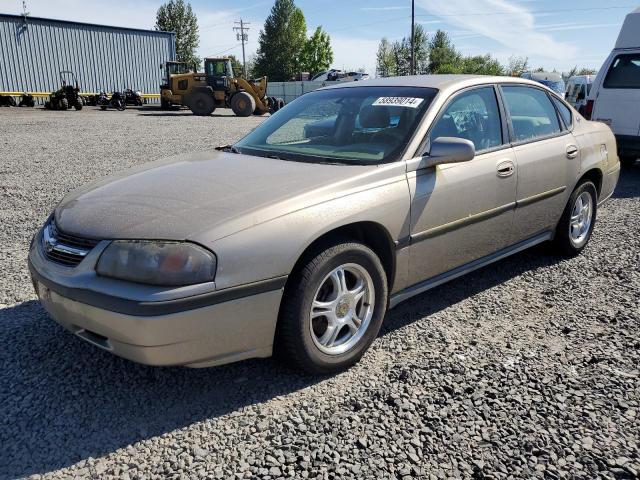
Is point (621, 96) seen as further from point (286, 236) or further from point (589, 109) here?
point (286, 236)

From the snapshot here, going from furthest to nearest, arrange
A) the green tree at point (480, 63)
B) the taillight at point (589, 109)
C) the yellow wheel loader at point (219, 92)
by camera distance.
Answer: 1. the green tree at point (480, 63)
2. the yellow wheel loader at point (219, 92)
3. the taillight at point (589, 109)

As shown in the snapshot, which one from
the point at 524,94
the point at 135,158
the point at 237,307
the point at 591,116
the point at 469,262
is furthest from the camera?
the point at 135,158

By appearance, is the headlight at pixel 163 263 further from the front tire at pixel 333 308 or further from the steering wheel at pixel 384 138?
the steering wheel at pixel 384 138

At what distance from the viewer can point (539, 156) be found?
4.05m

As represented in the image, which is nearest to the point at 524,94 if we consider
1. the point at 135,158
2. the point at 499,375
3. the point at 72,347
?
the point at 499,375

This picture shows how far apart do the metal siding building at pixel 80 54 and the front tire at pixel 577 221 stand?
36336mm

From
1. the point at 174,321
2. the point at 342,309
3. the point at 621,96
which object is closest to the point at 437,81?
the point at 342,309

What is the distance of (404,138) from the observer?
10.7 feet

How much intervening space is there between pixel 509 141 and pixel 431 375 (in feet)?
6.24

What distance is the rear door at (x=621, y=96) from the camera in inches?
337

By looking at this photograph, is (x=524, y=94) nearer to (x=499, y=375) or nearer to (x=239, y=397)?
(x=499, y=375)

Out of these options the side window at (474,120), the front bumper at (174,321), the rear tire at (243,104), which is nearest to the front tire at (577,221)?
the side window at (474,120)

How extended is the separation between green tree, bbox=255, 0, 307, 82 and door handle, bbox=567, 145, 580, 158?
228 feet

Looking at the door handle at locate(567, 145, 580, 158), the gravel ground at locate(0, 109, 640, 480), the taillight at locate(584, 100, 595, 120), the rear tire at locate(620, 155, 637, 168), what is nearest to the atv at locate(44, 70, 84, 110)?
the taillight at locate(584, 100, 595, 120)
